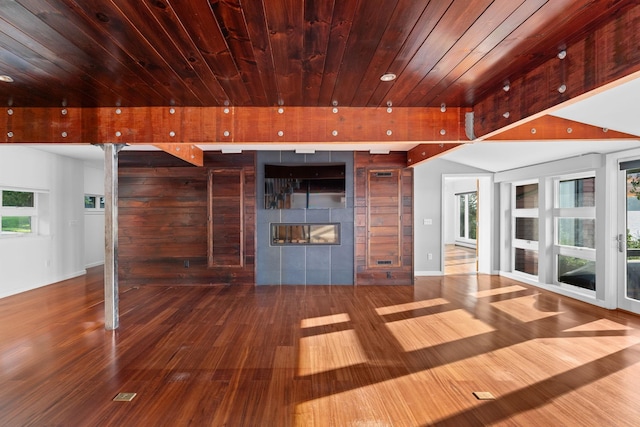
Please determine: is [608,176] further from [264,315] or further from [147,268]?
[147,268]

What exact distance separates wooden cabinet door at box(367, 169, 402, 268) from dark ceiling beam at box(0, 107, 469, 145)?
9.27 feet

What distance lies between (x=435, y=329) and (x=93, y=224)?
8.72 m

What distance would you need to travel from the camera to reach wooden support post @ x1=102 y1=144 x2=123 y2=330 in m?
4.02

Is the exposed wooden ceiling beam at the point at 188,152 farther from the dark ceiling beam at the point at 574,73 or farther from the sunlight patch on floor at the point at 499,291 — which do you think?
the sunlight patch on floor at the point at 499,291

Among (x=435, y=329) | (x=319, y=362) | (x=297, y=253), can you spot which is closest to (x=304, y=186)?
(x=297, y=253)

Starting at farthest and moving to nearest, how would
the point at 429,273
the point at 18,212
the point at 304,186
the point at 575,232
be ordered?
the point at 429,273
the point at 304,186
the point at 18,212
the point at 575,232

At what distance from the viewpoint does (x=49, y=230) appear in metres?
6.75

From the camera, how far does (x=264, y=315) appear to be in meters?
4.60

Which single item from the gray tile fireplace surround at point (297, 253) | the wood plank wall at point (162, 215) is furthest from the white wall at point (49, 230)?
the gray tile fireplace surround at point (297, 253)

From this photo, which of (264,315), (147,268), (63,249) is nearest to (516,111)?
(264,315)

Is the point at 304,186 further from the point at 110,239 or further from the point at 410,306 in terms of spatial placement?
the point at 110,239

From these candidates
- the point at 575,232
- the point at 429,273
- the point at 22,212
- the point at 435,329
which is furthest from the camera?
the point at 429,273

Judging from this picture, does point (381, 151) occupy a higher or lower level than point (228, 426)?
higher

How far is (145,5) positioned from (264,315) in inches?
145
